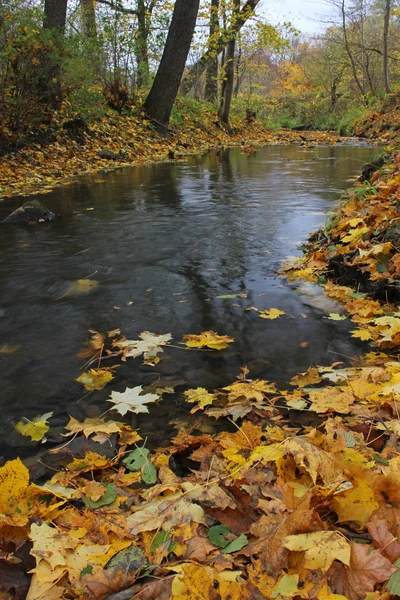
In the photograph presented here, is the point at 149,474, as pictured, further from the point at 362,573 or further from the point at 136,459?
the point at 362,573

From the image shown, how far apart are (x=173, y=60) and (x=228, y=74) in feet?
16.9

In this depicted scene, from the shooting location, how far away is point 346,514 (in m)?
1.21

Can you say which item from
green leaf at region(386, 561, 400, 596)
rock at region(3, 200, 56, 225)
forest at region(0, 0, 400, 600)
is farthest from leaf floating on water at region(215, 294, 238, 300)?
rock at region(3, 200, 56, 225)

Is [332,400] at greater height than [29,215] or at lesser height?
lesser

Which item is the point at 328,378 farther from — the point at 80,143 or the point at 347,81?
the point at 347,81

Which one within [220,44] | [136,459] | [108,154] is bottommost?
[136,459]

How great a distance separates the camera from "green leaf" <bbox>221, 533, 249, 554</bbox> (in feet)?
3.88

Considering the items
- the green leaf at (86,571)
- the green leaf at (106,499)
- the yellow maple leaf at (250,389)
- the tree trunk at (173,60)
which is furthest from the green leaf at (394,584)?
the tree trunk at (173,60)

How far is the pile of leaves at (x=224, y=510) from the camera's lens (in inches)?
42.1

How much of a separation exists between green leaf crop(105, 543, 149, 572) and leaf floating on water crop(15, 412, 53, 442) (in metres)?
0.73

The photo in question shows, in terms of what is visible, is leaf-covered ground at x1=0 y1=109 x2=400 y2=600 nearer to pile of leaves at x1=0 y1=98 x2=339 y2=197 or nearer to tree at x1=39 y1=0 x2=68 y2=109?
pile of leaves at x1=0 y1=98 x2=339 y2=197

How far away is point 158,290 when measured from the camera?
130 inches

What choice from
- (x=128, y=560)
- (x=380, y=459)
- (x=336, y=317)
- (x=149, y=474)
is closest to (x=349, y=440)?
(x=380, y=459)

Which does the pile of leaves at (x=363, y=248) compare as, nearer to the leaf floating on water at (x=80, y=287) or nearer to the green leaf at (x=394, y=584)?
the leaf floating on water at (x=80, y=287)
